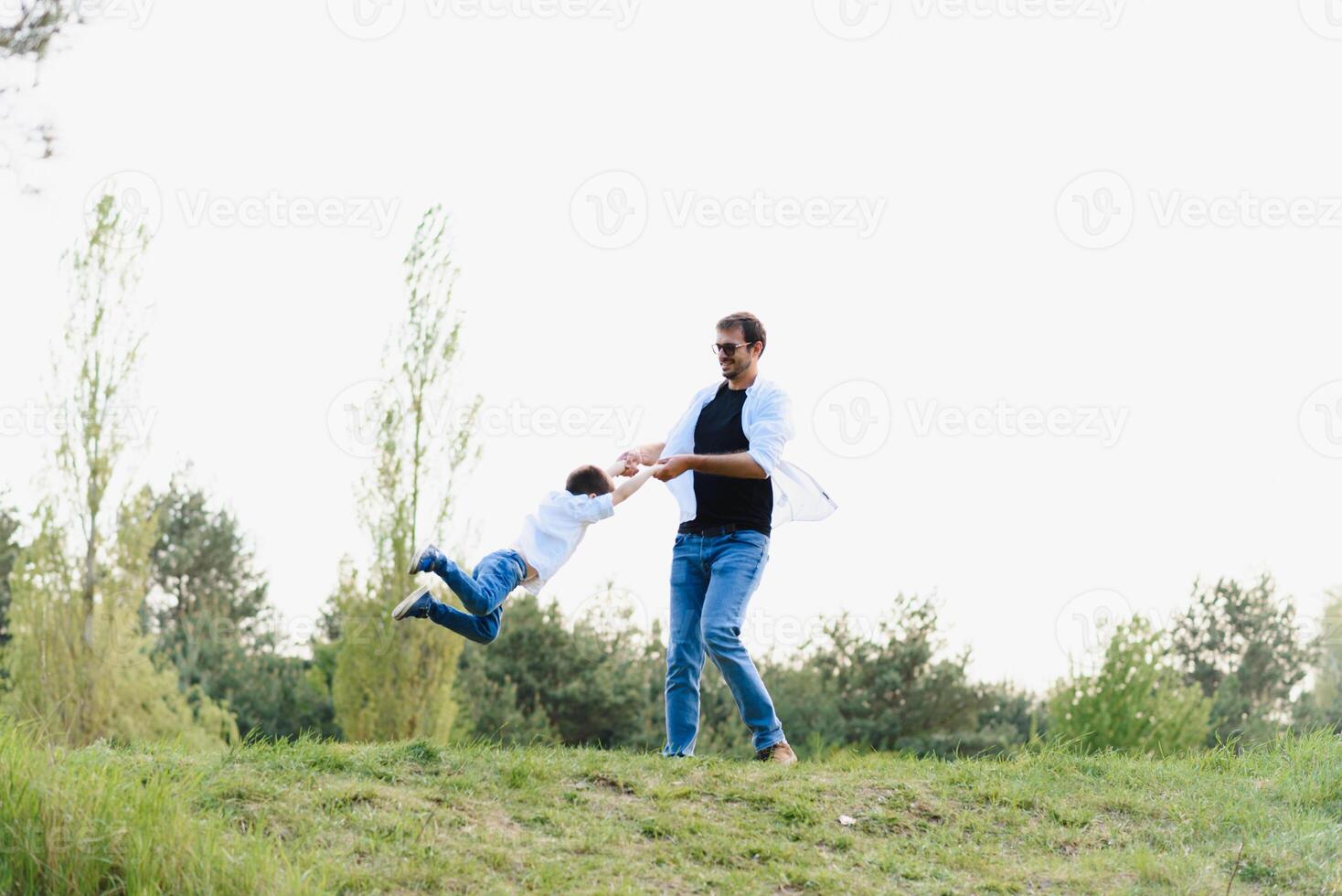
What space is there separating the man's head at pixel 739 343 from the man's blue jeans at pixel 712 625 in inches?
35.6

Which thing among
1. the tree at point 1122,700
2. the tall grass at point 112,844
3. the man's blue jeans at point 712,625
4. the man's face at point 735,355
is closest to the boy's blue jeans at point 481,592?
the man's blue jeans at point 712,625

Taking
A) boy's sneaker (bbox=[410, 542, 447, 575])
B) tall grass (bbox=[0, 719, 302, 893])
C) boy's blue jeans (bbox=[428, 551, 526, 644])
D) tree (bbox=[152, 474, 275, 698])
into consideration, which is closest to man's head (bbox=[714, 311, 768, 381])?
boy's blue jeans (bbox=[428, 551, 526, 644])

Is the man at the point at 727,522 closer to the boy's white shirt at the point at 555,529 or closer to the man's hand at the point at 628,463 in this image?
the man's hand at the point at 628,463

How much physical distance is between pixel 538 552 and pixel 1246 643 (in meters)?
28.6

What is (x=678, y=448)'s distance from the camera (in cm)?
693

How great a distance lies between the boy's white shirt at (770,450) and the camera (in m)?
6.46

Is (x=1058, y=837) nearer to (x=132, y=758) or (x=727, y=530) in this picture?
(x=727, y=530)

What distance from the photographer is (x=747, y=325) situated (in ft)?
21.9

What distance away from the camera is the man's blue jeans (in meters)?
6.51

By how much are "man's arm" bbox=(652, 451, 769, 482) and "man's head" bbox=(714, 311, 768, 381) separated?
0.57m

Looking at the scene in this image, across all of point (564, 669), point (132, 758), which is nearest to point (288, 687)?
point (564, 669)

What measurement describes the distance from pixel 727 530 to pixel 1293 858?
3.11 meters

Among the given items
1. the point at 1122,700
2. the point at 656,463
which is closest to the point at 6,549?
the point at 1122,700

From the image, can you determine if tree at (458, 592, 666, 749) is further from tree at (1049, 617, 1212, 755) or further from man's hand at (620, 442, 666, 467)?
man's hand at (620, 442, 666, 467)
